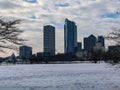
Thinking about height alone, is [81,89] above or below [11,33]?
below

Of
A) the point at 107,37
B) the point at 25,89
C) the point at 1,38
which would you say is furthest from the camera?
the point at 25,89

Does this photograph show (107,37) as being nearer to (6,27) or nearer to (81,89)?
(81,89)

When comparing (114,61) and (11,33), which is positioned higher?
(11,33)

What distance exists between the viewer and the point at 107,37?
2634cm

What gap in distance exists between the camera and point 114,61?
28.4 m

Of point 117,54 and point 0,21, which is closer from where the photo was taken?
point 0,21

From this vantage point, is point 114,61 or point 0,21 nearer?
point 0,21

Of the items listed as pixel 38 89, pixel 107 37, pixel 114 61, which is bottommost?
pixel 38 89

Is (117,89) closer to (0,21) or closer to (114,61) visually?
(114,61)

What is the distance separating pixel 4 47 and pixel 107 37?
7.35m

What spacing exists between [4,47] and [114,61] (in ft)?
28.5

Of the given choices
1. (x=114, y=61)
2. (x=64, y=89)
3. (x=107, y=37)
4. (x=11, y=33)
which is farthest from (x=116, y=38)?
(x=11, y=33)

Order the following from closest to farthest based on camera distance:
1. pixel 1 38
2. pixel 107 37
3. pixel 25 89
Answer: pixel 1 38, pixel 107 37, pixel 25 89

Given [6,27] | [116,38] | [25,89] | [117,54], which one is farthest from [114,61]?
[6,27]
